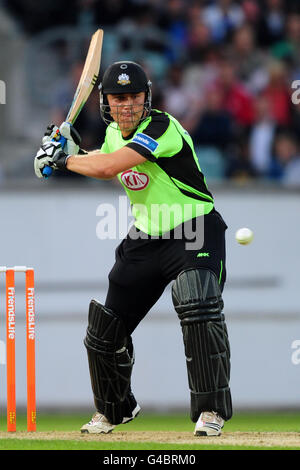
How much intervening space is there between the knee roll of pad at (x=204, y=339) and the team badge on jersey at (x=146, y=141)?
0.64 metres

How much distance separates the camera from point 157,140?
540 centimetres

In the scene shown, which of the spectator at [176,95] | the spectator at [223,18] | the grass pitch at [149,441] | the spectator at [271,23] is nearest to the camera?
the grass pitch at [149,441]

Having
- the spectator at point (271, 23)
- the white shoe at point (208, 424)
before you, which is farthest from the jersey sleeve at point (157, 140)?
the spectator at point (271, 23)

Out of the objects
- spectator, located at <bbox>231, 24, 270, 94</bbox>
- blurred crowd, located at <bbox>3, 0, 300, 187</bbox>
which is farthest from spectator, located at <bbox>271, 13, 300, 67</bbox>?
spectator, located at <bbox>231, 24, 270, 94</bbox>

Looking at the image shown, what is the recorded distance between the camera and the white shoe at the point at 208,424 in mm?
5352

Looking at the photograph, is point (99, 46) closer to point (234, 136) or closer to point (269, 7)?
point (234, 136)

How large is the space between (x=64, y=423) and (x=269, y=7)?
5.06 m

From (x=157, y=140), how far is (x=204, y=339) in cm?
101

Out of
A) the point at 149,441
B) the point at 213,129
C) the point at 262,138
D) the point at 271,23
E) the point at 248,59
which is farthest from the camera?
the point at 271,23

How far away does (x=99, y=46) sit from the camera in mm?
5914
